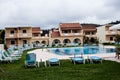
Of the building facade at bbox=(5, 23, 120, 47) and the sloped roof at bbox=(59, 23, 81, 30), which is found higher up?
the sloped roof at bbox=(59, 23, 81, 30)

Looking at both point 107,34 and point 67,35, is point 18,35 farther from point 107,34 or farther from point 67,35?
point 107,34

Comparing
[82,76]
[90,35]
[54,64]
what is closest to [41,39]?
[90,35]

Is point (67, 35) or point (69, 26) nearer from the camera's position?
point (67, 35)

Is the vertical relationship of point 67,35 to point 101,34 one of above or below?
below

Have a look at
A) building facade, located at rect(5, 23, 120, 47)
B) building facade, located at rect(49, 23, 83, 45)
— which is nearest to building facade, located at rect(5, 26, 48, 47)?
building facade, located at rect(5, 23, 120, 47)

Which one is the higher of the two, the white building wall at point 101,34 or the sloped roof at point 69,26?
the sloped roof at point 69,26

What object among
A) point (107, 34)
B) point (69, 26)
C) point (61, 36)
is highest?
point (69, 26)

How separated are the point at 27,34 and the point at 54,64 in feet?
109

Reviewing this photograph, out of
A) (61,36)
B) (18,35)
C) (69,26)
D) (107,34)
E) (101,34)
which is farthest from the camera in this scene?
(101,34)

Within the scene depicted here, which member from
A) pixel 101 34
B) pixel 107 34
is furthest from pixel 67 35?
pixel 107 34

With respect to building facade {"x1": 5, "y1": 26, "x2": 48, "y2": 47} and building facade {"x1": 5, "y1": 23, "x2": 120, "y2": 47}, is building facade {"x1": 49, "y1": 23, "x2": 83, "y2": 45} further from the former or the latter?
building facade {"x1": 5, "y1": 26, "x2": 48, "y2": 47}

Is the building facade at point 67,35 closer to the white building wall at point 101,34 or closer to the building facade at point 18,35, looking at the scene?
the white building wall at point 101,34

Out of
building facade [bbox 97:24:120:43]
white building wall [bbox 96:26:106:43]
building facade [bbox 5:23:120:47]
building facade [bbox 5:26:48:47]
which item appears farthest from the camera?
white building wall [bbox 96:26:106:43]

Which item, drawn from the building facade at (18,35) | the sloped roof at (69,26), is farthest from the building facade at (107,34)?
the building facade at (18,35)
